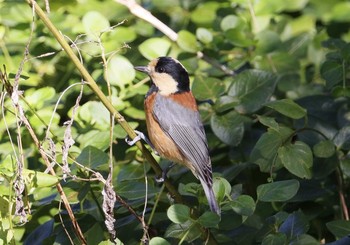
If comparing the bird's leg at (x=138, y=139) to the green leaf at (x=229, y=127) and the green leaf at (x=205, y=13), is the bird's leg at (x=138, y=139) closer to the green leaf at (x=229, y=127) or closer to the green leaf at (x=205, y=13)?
the green leaf at (x=229, y=127)

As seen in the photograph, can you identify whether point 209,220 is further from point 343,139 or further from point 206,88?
point 206,88

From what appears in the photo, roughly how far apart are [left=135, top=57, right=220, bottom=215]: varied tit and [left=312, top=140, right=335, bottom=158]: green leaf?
1.53 feet

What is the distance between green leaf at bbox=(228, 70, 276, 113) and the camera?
3.81 meters

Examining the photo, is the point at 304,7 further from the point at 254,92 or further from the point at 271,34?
the point at 254,92

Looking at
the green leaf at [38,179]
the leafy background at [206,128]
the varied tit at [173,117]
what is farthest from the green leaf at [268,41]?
the green leaf at [38,179]

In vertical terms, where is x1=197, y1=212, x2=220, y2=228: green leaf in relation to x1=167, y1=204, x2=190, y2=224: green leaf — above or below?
below

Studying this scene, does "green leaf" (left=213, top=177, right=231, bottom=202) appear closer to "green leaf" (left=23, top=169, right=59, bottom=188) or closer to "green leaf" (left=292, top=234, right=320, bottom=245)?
"green leaf" (left=292, top=234, right=320, bottom=245)

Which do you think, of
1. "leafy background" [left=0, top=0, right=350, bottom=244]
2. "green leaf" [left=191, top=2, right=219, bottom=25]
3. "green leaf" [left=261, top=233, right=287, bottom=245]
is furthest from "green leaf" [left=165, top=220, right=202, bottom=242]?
"green leaf" [left=191, top=2, right=219, bottom=25]

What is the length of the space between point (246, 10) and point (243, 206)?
7.72ft

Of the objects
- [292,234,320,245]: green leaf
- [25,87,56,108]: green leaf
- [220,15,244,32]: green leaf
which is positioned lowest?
[292,234,320,245]: green leaf

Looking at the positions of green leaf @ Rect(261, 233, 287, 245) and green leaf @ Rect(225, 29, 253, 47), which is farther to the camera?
green leaf @ Rect(225, 29, 253, 47)

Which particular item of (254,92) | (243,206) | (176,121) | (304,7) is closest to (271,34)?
(254,92)

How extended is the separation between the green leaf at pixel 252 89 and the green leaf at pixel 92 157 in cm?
91

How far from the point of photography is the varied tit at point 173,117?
11.7 ft
